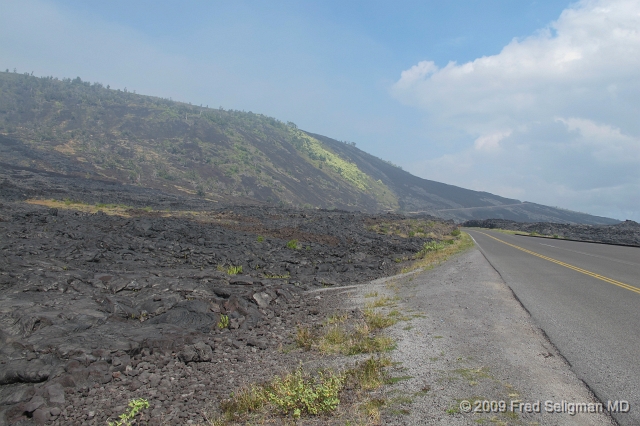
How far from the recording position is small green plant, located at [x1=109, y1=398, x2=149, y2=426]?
5.71m

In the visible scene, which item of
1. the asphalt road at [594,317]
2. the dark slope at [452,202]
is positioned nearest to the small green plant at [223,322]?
the asphalt road at [594,317]

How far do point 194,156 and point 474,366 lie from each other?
96.8 metres

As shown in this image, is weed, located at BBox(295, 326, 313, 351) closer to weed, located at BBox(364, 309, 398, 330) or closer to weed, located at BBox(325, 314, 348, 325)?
weed, located at BBox(325, 314, 348, 325)

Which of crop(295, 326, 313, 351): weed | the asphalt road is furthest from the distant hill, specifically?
crop(295, 326, 313, 351): weed

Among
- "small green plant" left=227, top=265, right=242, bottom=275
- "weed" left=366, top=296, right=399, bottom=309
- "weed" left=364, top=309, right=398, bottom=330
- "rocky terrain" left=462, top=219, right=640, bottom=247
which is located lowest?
"small green plant" left=227, top=265, right=242, bottom=275

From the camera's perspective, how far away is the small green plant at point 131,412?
571cm

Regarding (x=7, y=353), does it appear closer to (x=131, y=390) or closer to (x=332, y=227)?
(x=131, y=390)

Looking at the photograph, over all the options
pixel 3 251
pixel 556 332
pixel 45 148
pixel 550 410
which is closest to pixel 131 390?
pixel 550 410

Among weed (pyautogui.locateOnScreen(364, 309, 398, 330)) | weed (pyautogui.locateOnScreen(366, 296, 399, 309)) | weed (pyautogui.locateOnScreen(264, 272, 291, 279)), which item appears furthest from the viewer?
weed (pyautogui.locateOnScreen(264, 272, 291, 279))

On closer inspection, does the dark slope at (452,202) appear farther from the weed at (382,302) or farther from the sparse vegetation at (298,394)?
the sparse vegetation at (298,394)

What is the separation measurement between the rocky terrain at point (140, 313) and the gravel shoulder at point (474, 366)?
265cm

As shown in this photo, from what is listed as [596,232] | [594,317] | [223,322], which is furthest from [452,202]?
[223,322]

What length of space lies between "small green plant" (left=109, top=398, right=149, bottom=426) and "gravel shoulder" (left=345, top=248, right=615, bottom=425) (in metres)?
3.64

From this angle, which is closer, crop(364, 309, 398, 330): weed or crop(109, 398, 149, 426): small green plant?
crop(109, 398, 149, 426): small green plant
